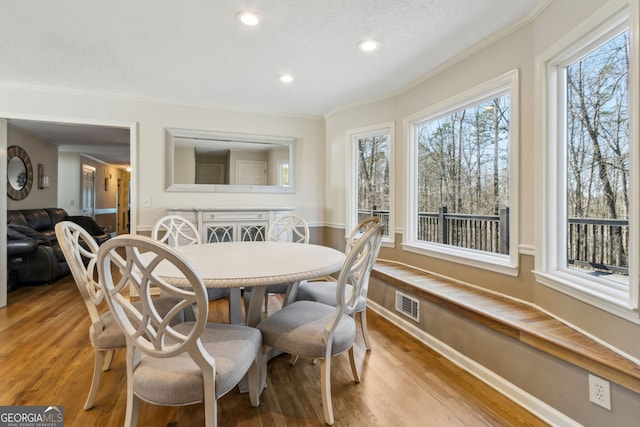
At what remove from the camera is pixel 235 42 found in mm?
2271

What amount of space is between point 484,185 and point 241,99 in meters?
2.71

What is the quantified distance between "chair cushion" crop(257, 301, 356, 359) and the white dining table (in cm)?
19

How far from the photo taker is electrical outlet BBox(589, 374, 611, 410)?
4.17 feet

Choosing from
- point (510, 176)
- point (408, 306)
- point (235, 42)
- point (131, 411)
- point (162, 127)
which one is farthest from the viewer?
point (162, 127)

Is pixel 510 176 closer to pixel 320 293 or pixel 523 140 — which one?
pixel 523 140

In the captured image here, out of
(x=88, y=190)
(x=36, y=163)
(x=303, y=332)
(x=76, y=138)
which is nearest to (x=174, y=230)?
(x=303, y=332)

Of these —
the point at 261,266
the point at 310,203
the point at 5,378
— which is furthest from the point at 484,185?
the point at 5,378

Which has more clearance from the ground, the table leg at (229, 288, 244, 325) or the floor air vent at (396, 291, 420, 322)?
the table leg at (229, 288, 244, 325)

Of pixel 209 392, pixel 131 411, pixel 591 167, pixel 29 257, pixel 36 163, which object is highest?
pixel 36 163

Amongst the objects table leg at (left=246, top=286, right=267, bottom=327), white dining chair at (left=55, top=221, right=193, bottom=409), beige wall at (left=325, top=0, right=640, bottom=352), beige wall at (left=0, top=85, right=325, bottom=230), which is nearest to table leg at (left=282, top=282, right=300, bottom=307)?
table leg at (left=246, top=286, right=267, bottom=327)

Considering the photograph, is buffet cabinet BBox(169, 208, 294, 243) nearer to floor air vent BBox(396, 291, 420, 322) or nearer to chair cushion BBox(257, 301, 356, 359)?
floor air vent BBox(396, 291, 420, 322)

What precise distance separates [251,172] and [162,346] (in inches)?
118

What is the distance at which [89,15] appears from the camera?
1.94 m

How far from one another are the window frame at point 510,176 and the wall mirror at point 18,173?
17.8 ft
